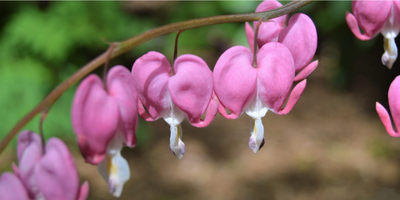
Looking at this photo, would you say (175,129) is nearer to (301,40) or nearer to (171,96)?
(171,96)

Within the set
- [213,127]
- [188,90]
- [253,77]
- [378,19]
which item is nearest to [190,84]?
[188,90]

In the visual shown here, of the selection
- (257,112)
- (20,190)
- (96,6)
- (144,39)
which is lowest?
(96,6)

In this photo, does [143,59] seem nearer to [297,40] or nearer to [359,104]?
[297,40]

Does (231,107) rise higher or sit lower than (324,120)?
higher

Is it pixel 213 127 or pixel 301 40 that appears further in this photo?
pixel 213 127

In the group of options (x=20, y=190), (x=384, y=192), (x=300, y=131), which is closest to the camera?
(x=20, y=190)

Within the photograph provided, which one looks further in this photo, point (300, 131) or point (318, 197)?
point (300, 131)

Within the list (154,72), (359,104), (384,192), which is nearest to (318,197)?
(384,192)
